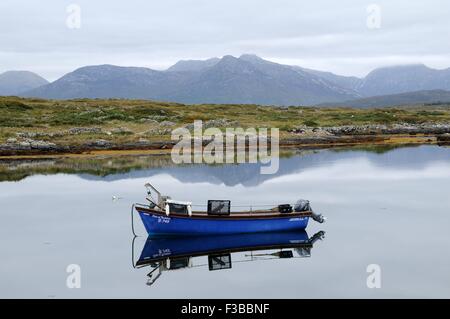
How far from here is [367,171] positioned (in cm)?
6200

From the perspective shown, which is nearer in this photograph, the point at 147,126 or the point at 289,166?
the point at 289,166

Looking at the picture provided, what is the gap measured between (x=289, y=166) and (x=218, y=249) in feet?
122

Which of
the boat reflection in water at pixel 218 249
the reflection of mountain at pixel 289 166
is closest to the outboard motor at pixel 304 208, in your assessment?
the boat reflection in water at pixel 218 249

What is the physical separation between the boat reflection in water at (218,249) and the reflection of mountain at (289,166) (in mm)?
20892

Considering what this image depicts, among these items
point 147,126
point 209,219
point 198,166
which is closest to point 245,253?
point 209,219

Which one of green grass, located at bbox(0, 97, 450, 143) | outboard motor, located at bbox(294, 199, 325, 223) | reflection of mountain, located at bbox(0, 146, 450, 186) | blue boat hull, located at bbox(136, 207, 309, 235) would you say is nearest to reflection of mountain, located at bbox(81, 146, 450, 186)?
reflection of mountain, located at bbox(0, 146, 450, 186)

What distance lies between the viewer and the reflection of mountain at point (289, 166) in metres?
59.0

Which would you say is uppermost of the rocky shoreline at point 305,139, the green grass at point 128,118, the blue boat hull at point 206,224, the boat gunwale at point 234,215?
the green grass at point 128,118

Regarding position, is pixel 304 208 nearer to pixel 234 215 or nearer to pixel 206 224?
pixel 234 215

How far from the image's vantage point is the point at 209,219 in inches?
1320

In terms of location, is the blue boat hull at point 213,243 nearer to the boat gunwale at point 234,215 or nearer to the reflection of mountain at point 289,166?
the boat gunwale at point 234,215

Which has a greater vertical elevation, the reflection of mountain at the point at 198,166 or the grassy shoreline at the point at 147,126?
the grassy shoreline at the point at 147,126

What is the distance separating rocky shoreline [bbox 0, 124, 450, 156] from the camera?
80.4 metres
